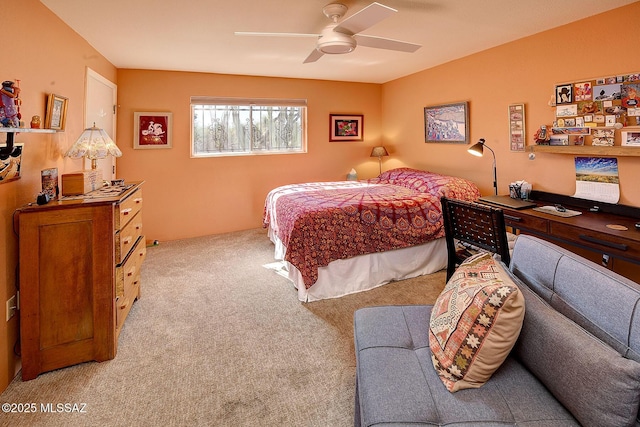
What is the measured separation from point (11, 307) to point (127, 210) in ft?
2.72

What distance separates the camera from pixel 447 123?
430cm

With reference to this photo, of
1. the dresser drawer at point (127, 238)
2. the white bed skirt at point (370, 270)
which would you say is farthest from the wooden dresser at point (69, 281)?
the white bed skirt at point (370, 270)

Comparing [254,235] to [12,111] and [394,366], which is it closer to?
[12,111]

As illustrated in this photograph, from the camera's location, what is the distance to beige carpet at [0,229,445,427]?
1.67 metres

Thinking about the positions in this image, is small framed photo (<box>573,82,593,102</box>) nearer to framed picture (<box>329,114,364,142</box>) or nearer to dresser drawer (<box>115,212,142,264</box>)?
framed picture (<box>329,114,364,142</box>)

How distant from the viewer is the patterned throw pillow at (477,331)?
3.73 ft

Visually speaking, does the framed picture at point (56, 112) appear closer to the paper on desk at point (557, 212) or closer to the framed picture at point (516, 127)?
the paper on desk at point (557, 212)

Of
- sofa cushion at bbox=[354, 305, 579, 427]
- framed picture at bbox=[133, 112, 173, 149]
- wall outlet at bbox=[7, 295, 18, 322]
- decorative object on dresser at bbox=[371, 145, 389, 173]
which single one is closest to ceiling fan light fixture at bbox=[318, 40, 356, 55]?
sofa cushion at bbox=[354, 305, 579, 427]

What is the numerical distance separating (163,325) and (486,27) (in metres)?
3.71

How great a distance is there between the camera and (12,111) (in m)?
1.78

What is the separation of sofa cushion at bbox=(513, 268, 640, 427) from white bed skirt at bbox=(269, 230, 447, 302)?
1801 millimetres

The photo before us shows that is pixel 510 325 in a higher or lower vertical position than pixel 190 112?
lower

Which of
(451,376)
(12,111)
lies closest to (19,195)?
(12,111)

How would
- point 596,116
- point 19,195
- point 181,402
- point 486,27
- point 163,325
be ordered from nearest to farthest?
point 181,402
point 19,195
point 163,325
point 596,116
point 486,27
